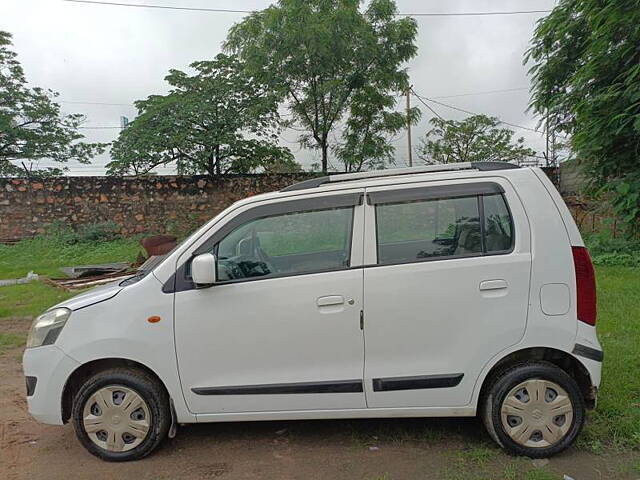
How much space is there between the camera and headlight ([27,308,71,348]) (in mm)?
3057

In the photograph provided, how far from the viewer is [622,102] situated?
832 cm

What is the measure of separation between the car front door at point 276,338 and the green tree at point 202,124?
38.5 feet

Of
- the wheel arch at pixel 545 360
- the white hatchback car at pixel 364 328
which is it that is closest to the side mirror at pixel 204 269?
the white hatchback car at pixel 364 328

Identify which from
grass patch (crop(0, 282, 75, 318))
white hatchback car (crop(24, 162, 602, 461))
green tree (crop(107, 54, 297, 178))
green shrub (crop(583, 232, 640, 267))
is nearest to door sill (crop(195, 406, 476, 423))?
white hatchback car (crop(24, 162, 602, 461))

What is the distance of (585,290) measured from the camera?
2.91 meters

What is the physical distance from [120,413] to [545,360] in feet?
9.17

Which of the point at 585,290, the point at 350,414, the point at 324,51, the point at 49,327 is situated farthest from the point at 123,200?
the point at 585,290

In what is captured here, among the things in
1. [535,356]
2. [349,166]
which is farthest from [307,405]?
[349,166]

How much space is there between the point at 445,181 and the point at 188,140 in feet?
40.1

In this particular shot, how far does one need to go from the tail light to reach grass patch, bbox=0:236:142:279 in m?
11.0

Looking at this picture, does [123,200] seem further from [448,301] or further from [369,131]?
[448,301]

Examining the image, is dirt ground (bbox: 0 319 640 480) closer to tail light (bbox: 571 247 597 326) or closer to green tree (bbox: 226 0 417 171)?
tail light (bbox: 571 247 597 326)

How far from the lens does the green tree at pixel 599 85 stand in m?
7.97

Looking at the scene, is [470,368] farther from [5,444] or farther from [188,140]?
[188,140]
